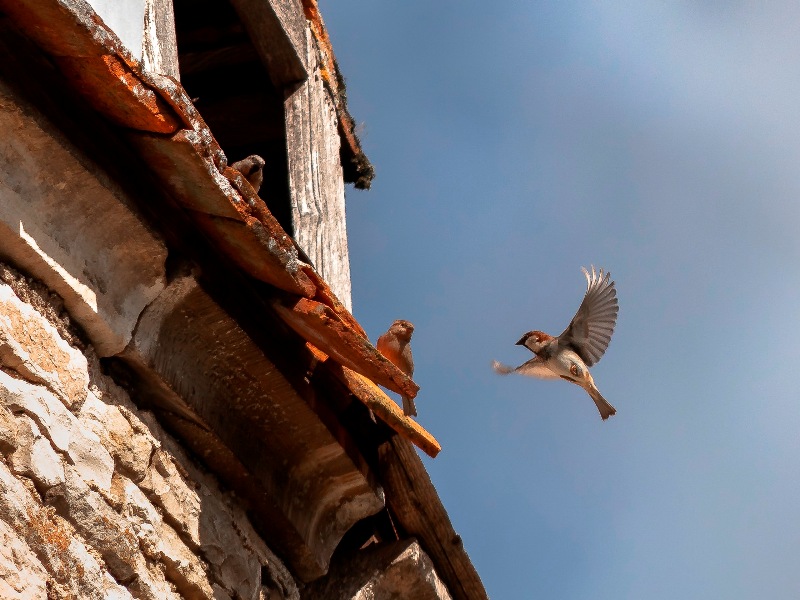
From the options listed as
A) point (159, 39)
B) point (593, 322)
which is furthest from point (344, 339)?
point (593, 322)

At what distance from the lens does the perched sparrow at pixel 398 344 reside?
4086mm

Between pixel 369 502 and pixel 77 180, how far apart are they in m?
1.39

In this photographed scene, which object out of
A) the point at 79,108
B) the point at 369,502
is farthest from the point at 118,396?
the point at 369,502

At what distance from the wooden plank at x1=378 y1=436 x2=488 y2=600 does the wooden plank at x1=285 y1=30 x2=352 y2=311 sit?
1.08 m

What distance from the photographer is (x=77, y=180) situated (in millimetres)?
2893

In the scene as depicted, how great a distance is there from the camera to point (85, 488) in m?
2.73

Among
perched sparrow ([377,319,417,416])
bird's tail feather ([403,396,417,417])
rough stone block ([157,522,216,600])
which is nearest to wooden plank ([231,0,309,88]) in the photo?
perched sparrow ([377,319,417,416])

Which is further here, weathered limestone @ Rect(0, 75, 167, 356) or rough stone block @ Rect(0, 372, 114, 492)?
weathered limestone @ Rect(0, 75, 167, 356)

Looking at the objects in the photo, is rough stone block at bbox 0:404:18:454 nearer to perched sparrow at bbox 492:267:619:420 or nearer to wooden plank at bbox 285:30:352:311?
wooden plank at bbox 285:30:352:311

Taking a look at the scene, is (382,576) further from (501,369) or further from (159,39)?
(501,369)

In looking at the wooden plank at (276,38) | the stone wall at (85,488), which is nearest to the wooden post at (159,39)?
the wooden plank at (276,38)

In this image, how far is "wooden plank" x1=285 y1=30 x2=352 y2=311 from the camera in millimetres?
4953

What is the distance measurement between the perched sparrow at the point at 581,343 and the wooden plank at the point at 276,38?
9.89 ft

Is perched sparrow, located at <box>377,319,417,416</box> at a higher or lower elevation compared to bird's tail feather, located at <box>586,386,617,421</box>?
lower
